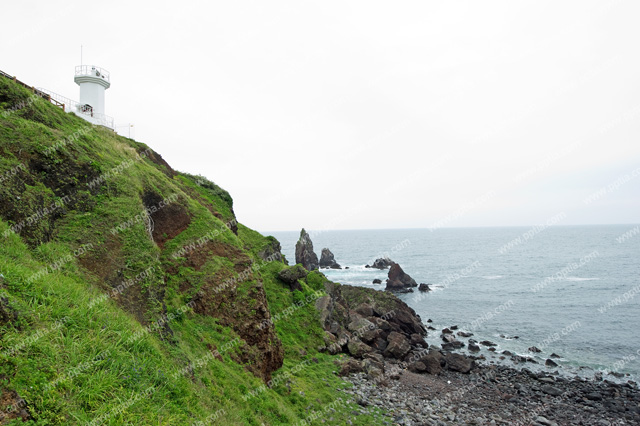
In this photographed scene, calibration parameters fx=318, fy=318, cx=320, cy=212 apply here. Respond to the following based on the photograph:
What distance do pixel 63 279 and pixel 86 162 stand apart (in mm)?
6715

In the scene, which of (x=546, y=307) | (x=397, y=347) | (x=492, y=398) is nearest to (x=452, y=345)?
(x=397, y=347)

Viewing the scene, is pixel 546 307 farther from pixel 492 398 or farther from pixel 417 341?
pixel 492 398

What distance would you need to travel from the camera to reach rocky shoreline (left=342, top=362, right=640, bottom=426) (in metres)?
21.8

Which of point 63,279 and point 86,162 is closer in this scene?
point 63,279

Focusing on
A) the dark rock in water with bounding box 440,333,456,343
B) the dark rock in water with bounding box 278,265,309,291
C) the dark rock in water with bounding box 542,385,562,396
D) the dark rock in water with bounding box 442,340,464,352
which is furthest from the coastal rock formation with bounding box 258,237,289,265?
the dark rock in water with bounding box 542,385,562,396

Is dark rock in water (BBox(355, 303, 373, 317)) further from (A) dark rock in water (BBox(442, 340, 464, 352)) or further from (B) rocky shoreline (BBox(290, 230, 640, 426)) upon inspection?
(A) dark rock in water (BBox(442, 340, 464, 352))

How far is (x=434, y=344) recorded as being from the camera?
4050 centimetres

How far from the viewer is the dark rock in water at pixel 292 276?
31.8 m

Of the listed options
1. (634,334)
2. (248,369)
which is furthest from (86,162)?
(634,334)

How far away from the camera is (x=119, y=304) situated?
37.7 feet

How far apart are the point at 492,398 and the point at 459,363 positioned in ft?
19.2

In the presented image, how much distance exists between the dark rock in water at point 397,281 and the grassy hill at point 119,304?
49.3 meters

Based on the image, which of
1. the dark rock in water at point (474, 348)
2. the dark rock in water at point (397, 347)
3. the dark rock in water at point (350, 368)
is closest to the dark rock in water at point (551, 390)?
the dark rock in water at point (474, 348)

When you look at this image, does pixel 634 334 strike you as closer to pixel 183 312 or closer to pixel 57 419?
pixel 183 312
